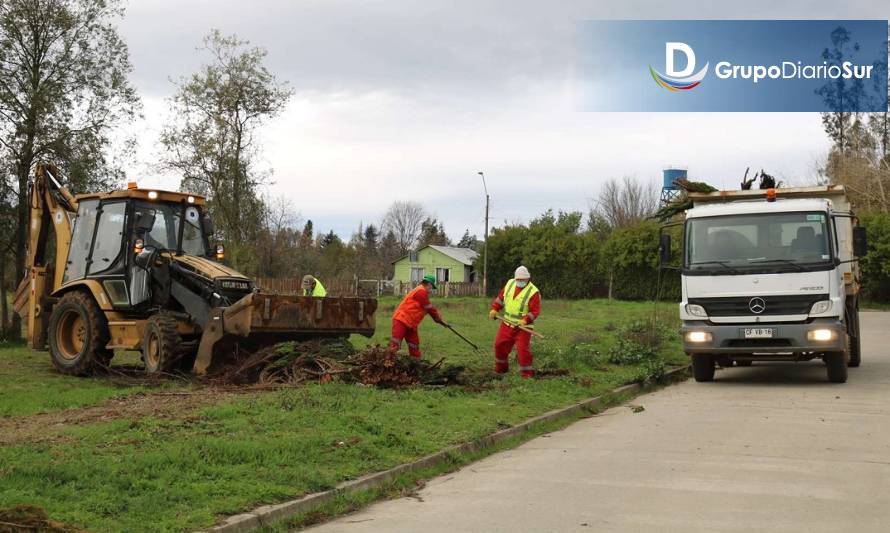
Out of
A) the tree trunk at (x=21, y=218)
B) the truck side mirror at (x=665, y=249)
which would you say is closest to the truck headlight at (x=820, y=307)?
the truck side mirror at (x=665, y=249)

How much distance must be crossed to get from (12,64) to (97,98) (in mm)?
1927

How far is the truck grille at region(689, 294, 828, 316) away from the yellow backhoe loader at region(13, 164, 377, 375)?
5563mm

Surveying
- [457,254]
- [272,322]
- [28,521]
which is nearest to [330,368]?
[272,322]

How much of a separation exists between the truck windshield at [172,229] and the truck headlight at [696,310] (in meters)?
8.14

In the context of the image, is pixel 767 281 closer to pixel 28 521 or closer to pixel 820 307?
pixel 820 307

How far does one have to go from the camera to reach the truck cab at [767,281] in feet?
44.9

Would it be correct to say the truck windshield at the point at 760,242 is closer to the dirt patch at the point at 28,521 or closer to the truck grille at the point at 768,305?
the truck grille at the point at 768,305

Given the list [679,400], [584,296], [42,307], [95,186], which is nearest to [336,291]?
[584,296]

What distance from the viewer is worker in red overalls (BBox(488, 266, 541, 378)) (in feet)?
45.5

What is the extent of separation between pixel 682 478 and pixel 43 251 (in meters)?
12.9

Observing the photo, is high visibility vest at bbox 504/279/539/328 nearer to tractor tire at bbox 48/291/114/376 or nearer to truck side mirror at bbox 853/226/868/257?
truck side mirror at bbox 853/226/868/257

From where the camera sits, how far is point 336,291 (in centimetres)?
4650

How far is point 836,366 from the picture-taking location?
14453 mm

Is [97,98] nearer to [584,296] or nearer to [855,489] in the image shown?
[855,489]
